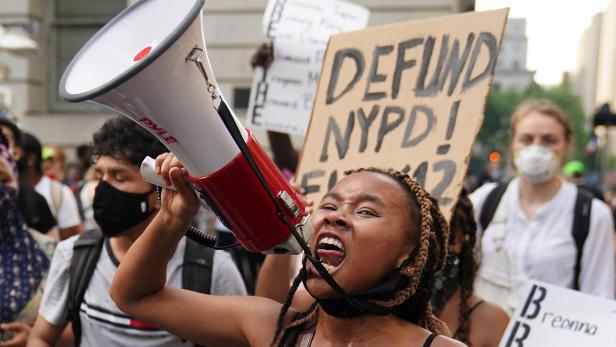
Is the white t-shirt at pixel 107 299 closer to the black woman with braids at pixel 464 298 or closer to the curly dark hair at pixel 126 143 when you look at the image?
the curly dark hair at pixel 126 143

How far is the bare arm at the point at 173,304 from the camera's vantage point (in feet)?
6.87

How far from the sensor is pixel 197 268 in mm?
2746

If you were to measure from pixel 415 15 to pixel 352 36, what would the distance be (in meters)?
7.02

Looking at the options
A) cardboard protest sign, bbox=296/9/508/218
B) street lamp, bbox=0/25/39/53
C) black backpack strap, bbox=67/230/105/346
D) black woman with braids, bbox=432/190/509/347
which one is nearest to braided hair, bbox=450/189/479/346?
black woman with braids, bbox=432/190/509/347

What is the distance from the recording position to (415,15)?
10.0 m

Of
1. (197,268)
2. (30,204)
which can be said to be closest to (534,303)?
(197,268)

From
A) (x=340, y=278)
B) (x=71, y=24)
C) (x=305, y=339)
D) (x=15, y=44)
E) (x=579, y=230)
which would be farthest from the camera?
(x=71, y=24)

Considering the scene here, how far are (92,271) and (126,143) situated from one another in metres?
0.46

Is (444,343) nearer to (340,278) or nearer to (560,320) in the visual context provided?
(340,278)

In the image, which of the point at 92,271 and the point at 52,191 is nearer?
the point at 92,271

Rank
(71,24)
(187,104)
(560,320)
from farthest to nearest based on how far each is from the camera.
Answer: (71,24) < (560,320) < (187,104)

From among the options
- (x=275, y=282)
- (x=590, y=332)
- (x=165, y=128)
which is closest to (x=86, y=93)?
(x=165, y=128)

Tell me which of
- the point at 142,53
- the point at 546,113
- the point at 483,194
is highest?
the point at 546,113

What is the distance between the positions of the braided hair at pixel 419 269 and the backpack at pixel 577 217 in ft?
6.61
